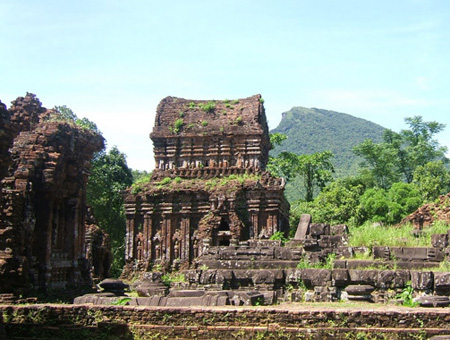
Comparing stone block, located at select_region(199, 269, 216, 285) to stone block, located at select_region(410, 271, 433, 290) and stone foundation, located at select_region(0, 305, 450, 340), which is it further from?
stone block, located at select_region(410, 271, 433, 290)

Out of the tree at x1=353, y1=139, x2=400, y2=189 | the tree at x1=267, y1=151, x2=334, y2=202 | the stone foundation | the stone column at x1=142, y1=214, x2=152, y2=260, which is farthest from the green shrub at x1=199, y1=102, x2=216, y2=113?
the tree at x1=353, y1=139, x2=400, y2=189

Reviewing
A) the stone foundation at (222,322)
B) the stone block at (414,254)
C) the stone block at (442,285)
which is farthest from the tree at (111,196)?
the stone block at (442,285)

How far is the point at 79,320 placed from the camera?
33.7 feet

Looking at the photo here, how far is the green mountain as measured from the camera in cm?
9836

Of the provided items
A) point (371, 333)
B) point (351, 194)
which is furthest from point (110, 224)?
point (371, 333)

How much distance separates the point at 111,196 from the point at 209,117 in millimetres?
13254

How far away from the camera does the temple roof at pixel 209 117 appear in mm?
24734

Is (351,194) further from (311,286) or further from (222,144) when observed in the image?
(311,286)

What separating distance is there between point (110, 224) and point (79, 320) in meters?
25.6

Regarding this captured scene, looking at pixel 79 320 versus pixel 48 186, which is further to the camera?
pixel 48 186

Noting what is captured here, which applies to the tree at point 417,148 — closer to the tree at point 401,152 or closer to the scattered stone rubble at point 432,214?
the tree at point 401,152

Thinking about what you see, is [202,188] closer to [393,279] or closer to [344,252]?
[344,252]

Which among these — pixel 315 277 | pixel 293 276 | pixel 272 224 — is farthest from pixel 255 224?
pixel 315 277

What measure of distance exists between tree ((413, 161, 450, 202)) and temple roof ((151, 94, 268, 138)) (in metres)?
14.5
